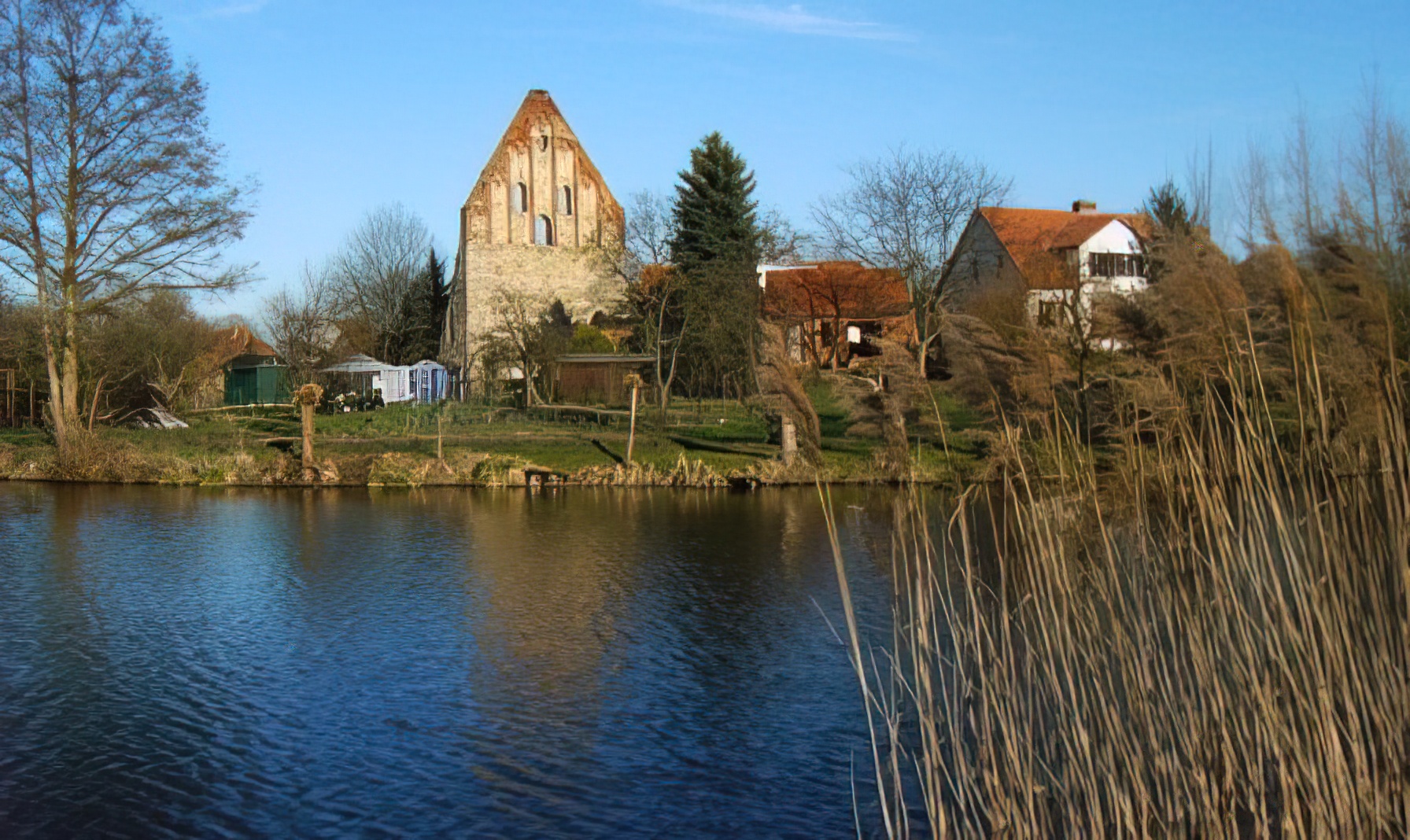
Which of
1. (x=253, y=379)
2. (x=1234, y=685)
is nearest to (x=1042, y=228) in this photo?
(x=253, y=379)

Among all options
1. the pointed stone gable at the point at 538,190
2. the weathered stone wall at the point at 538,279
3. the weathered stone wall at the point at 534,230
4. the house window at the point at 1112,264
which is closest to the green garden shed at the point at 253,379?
the weathered stone wall at the point at 534,230

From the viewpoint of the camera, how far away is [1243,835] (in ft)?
19.8

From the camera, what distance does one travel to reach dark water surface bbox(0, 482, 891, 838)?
7.38m

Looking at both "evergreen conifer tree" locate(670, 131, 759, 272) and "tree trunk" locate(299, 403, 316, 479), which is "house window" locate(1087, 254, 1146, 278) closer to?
"evergreen conifer tree" locate(670, 131, 759, 272)

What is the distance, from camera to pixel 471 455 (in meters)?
25.6

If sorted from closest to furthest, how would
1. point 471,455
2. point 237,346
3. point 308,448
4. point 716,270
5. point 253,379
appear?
point 308,448 < point 471,455 < point 716,270 < point 253,379 < point 237,346

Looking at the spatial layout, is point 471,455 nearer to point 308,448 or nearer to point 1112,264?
point 308,448

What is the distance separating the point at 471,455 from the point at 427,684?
16.0 meters

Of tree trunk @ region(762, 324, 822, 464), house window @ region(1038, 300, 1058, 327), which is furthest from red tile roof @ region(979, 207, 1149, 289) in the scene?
tree trunk @ region(762, 324, 822, 464)

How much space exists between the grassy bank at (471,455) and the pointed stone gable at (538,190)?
18.3m

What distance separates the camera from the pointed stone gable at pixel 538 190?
48.4m

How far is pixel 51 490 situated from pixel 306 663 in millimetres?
16899

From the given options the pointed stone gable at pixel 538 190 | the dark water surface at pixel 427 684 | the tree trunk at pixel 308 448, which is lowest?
the dark water surface at pixel 427 684

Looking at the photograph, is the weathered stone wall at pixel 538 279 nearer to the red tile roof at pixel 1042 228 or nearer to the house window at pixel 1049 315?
the red tile roof at pixel 1042 228
